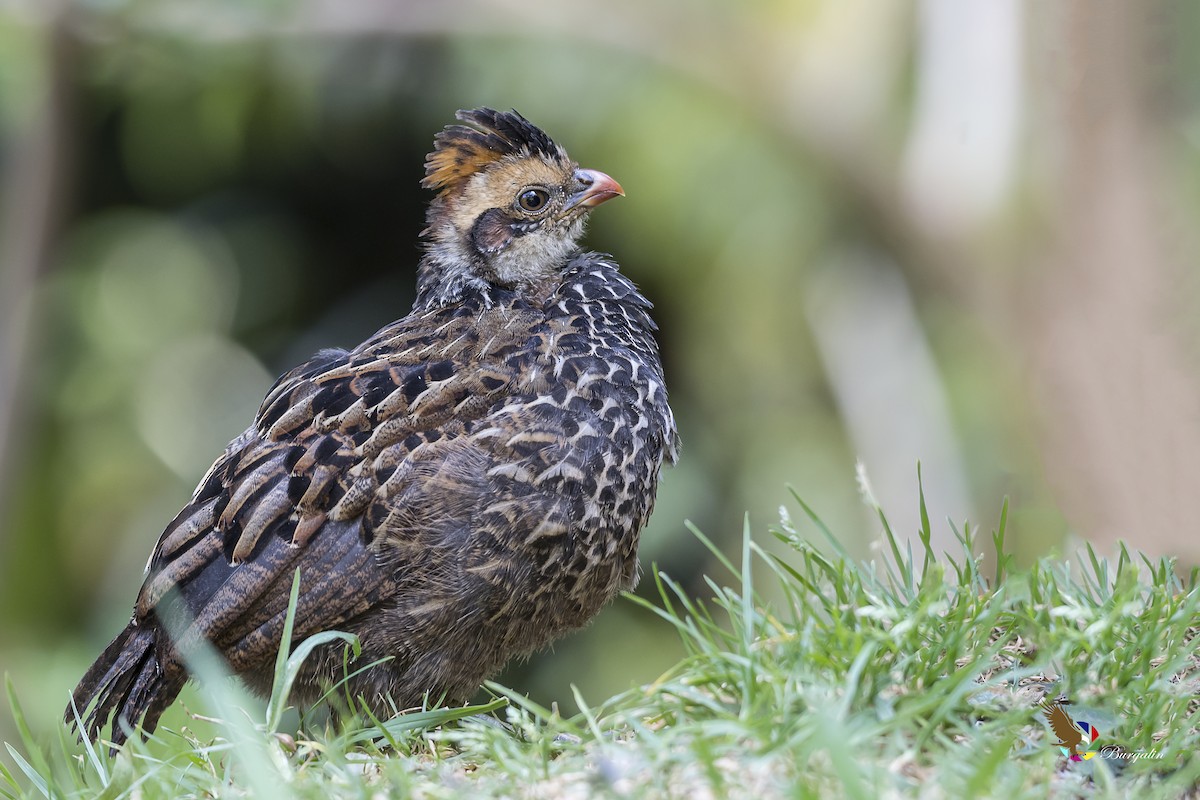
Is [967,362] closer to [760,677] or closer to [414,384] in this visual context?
[414,384]

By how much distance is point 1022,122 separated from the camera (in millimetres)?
7375

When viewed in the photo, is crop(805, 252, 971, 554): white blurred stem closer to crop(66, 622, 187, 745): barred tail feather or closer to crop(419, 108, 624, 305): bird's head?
crop(419, 108, 624, 305): bird's head

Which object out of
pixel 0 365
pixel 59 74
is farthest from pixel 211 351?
pixel 59 74

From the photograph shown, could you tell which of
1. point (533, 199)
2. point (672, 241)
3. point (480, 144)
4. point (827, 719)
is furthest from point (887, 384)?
point (827, 719)

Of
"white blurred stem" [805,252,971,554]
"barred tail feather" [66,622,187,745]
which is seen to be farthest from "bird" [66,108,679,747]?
"white blurred stem" [805,252,971,554]

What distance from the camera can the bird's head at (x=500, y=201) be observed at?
4.15 m

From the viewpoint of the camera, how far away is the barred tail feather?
349 cm

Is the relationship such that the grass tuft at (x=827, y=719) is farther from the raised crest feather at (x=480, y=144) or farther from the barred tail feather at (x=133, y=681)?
the raised crest feather at (x=480, y=144)

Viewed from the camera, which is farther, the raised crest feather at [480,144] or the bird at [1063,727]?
the raised crest feather at [480,144]

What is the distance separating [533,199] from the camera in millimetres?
4191

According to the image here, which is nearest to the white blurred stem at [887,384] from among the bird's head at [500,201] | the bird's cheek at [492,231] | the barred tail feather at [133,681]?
the bird's head at [500,201]

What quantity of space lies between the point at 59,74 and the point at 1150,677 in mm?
6945

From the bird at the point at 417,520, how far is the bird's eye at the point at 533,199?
489 mm

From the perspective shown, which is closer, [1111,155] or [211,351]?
[1111,155]
